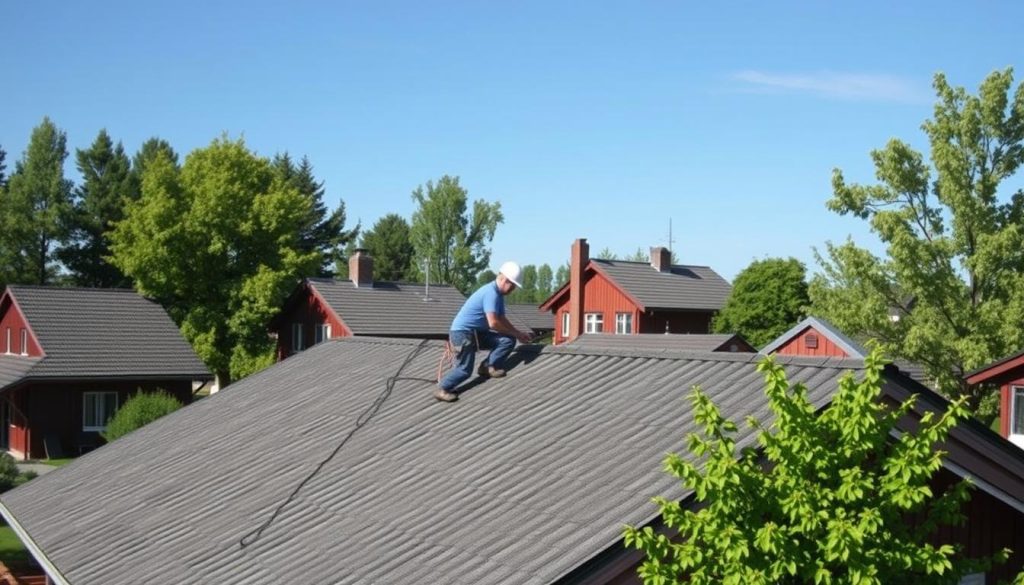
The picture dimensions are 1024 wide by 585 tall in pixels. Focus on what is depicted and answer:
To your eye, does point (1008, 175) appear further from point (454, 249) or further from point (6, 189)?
A: point (6, 189)

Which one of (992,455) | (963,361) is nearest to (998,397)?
(963,361)

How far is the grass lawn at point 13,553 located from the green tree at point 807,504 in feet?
53.8

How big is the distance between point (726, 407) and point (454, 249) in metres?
70.2

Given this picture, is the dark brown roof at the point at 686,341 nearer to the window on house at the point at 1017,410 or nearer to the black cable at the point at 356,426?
the window on house at the point at 1017,410

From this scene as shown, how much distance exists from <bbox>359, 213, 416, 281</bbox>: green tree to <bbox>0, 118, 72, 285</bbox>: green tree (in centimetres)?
2713

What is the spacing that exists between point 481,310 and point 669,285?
39782 mm

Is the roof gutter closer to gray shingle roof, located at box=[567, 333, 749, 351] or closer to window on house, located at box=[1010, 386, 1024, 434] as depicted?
window on house, located at box=[1010, 386, 1024, 434]

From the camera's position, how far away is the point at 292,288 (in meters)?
44.8

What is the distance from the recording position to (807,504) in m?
4.92

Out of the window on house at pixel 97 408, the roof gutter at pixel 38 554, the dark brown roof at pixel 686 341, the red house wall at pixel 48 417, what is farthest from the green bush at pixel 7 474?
the dark brown roof at pixel 686 341

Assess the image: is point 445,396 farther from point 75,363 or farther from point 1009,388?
point 75,363

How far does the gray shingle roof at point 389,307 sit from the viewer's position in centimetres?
4203

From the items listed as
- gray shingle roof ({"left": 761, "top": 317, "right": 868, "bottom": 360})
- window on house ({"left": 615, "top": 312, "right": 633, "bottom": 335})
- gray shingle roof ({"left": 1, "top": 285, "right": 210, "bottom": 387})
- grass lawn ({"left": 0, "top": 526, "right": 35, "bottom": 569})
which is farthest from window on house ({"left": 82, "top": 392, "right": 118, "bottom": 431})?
window on house ({"left": 615, "top": 312, "right": 633, "bottom": 335})

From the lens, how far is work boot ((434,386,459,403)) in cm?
917
